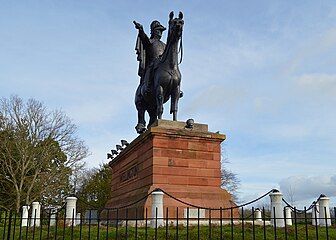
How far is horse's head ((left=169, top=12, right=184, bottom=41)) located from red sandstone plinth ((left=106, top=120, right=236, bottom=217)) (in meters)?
2.64

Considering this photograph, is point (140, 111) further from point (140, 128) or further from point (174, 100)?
point (174, 100)

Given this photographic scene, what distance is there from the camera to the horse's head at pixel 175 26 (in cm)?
1229

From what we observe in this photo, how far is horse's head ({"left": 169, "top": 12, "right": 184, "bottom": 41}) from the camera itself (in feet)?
40.3

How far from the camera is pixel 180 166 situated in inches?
472

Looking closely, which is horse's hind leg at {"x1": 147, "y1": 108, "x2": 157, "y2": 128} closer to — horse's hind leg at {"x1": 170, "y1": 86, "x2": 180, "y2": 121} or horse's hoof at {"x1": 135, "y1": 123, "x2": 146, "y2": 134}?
horse's hoof at {"x1": 135, "y1": 123, "x2": 146, "y2": 134}

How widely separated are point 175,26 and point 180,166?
165 inches

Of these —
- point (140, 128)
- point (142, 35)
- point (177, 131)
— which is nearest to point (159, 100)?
point (177, 131)

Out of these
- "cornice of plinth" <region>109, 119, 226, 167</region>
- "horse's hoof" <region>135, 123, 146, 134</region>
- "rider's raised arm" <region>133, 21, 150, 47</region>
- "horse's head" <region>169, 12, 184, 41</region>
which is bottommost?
"cornice of plinth" <region>109, 119, 226, 167</region>

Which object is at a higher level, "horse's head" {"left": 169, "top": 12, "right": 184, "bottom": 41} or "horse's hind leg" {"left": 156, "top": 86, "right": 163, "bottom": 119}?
"horse's head" {"left": 169, "top": 12, "right": 184, "bottom": 41}

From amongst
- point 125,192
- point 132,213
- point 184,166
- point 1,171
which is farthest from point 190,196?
point 1,171

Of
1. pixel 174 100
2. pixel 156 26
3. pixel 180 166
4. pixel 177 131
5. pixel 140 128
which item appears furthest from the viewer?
pixel 156 26

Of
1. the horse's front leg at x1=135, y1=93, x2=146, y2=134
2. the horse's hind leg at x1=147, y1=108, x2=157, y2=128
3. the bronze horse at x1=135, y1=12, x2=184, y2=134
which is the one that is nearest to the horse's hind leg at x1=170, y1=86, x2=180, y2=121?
the bronze horse at x1=135, y1=12, x2=184, y2=134

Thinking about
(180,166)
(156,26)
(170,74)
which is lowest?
(180,166)

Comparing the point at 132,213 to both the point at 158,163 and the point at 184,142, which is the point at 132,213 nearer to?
the point at 158,163
